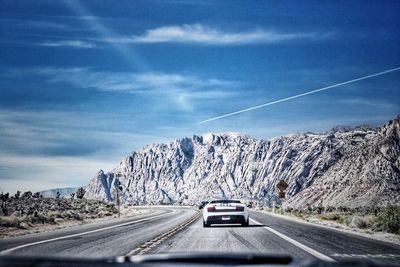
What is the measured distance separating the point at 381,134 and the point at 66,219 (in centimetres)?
6436

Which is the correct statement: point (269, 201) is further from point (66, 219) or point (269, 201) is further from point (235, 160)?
point (66, 219)

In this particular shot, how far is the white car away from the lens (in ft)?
81.7

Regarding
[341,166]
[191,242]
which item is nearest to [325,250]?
[191,242]

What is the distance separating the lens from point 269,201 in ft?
414

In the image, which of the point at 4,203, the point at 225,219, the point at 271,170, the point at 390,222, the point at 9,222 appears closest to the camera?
the point at 390,222

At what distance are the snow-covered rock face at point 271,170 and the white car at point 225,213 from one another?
4235 centimetres

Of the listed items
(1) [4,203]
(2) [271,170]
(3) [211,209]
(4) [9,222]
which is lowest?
(4) [9,222]

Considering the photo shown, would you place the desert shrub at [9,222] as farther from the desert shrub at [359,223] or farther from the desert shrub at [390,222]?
the desert shrub at [390,222]

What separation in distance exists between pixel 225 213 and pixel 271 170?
117 metres

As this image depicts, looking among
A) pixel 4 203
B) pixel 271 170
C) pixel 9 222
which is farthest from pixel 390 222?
pixel 271 170

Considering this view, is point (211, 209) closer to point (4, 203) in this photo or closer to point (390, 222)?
point (390, 222)

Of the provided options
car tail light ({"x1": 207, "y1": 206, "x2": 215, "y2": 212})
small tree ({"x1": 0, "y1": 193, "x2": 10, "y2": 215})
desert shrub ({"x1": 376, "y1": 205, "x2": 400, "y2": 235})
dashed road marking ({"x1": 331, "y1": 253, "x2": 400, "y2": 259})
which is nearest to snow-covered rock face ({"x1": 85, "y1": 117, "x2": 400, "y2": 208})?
small tree ({"x1": 0, "y1": 193, "x2": 10, "y2": 215})

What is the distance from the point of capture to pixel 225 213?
2494 cm

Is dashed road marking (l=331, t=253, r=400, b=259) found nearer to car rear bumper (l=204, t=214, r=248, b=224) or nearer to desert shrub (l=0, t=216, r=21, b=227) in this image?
car rear bumper (l=204, t=214, r=248, b=224)
